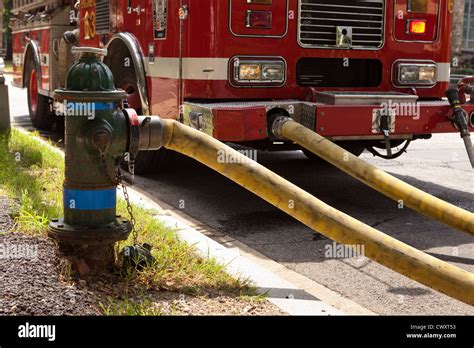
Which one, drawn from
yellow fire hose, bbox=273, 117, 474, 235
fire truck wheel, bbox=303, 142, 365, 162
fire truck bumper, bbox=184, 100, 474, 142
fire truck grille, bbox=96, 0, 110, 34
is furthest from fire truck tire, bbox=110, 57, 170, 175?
yellow fire hose, bbox=273, 117, 474, 235

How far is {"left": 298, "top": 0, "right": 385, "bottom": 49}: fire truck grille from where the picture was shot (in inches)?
240

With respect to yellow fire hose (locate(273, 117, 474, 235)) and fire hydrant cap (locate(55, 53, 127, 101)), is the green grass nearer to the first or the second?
fire hydrant cap (locate(55, 53, 127, 101))

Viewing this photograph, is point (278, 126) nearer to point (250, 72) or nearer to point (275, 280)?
point (250, 72)

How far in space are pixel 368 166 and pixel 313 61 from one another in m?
1.97

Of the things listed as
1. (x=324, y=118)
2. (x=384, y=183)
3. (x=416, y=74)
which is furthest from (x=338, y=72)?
(x=384, y=183)

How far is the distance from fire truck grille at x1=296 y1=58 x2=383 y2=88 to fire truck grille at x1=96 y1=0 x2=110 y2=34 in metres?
2.31

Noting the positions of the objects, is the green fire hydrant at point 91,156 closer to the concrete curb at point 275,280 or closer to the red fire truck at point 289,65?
the concrete curb at point 275,280

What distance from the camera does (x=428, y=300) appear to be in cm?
397

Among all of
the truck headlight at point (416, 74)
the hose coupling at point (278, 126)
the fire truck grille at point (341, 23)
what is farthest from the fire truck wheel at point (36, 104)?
the hose coupling at point (278, 126)

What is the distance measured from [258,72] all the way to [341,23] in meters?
0.92

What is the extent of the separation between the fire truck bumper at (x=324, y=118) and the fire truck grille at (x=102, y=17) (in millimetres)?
2164
